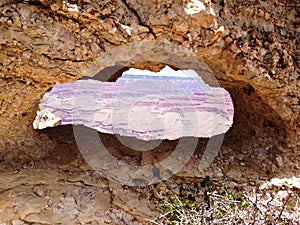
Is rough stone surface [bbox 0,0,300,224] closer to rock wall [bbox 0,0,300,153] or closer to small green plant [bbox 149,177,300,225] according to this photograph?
rock wall [bbox 0,0,300,153]

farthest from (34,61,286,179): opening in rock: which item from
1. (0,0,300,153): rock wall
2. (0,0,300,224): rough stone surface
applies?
(0,0,300,153): rock wall

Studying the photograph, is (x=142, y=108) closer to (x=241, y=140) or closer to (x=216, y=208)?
(x=241, y=140)

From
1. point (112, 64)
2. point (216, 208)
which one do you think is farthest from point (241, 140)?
point (112, 64)

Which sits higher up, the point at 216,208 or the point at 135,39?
the point at 135,39

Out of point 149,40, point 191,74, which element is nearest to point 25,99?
point 149,40

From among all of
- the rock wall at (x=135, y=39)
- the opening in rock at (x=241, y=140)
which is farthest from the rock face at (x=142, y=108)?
the rock wall at (x=135, y=39)

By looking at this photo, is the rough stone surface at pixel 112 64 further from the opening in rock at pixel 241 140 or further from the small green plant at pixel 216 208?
the small green plant at pixel 216 208
